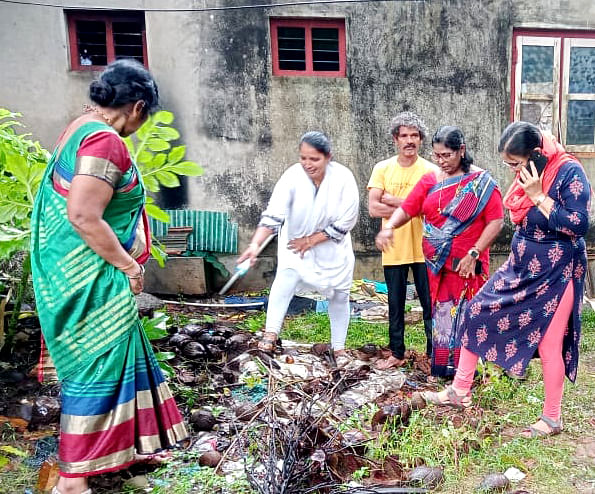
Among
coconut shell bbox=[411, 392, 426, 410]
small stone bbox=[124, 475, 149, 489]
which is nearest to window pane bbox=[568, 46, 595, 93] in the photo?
coconut shell bbox=[411, 392, 426, 410]

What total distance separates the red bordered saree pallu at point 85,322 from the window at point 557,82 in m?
6.93

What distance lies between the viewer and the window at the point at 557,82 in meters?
7.71

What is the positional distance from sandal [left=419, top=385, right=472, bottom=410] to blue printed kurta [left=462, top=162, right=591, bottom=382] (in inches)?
12.6

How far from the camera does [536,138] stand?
117 inches

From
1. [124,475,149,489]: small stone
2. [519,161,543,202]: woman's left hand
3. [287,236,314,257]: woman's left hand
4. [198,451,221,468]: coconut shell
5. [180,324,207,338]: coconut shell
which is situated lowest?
[124,475,149,489]: small stone

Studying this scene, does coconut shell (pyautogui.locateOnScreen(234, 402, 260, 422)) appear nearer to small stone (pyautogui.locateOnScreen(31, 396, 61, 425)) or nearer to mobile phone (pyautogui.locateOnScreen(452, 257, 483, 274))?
small stone (pyautogui.locateOnScreen(31, 396, 61, 425))

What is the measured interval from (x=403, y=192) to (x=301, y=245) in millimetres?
948

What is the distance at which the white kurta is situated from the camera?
13.3 ft

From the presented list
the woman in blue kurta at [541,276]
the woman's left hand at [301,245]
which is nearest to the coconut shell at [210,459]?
the woman in blue kurta at [541,276]

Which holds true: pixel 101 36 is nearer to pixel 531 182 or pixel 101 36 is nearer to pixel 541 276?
pixel 531 182

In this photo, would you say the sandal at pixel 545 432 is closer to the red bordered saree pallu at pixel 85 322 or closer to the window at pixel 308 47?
the red bordered saree pallu at pixel 85 322

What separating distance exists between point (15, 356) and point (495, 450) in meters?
3.23

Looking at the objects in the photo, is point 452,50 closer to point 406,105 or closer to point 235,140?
point 406,105

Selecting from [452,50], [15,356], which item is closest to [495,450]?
[15,356]
